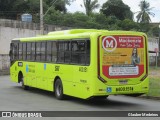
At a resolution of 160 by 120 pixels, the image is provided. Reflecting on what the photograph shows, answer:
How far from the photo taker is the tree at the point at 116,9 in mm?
109750

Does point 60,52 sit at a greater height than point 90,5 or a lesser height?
lesser

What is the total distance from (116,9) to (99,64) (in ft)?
314

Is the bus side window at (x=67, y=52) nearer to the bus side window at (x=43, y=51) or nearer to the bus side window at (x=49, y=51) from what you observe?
the bus side window at (x=49, y=51)

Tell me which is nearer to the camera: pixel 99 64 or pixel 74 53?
pixel 99 64

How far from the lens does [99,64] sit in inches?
657

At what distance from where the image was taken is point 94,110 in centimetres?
1573

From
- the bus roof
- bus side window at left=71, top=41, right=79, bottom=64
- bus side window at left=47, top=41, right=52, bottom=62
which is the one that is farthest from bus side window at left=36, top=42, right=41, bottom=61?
bus side window at left=71, top=41, right=79, bottom=64

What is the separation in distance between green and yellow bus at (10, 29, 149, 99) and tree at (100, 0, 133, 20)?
90.9 metres

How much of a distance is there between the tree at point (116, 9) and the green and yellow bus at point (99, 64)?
298ft

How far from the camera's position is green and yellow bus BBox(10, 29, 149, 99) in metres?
16.7

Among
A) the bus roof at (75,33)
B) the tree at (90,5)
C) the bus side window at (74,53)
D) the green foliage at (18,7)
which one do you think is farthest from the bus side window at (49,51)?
the tree at (90,5)

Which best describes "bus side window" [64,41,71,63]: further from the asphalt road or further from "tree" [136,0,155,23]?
"tree" [136,0,155,23]

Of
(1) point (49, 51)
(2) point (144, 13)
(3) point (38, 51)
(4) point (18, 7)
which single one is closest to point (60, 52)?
(1) point (49, 51)

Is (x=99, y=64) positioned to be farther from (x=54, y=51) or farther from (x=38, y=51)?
(x=38, y=51)
